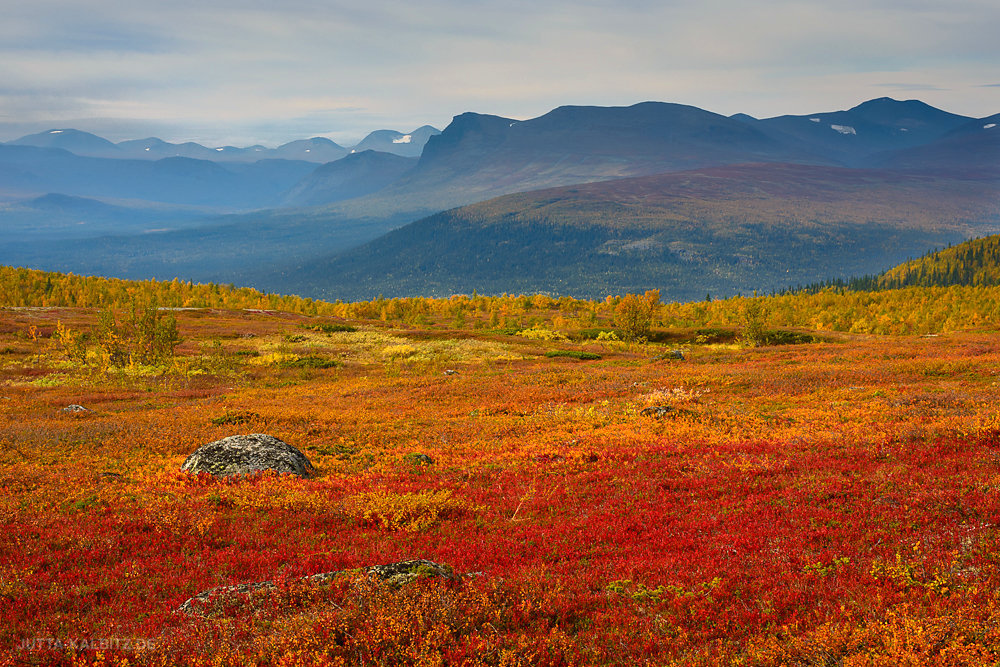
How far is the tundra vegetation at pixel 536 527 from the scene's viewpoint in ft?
25.2

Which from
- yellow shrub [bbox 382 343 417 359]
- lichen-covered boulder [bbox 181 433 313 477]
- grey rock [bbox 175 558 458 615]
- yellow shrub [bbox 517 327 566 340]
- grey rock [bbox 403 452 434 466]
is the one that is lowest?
yellow shrub [bbox 517 327 566 340]

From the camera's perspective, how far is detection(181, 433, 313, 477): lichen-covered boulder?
17672 millimetres

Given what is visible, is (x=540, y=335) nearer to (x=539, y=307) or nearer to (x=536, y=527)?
(x=536, y=527)

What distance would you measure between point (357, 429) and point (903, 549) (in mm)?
21270

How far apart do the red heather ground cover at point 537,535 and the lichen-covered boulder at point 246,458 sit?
785mm

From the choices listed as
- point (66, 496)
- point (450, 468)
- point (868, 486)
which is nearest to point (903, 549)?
point (868, 486)

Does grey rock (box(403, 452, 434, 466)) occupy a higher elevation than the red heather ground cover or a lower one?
lower

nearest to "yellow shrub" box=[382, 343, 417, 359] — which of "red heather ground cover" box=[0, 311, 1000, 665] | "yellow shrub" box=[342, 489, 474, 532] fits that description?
"red heather ground cover" box=[0, 311, 1000, 665]

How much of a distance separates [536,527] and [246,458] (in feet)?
35.0

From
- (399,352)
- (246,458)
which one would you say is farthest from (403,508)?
(399,352)

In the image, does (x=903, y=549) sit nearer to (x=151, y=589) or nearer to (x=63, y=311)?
(x=151, y=589)

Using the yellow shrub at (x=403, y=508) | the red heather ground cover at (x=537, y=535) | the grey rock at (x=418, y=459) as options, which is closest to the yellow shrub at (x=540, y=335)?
the red heather ground cover at (x=537, y=535)

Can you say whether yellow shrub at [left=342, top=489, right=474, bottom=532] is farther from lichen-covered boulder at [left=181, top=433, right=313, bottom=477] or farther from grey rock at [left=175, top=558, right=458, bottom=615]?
lichen-covered boulder at [left=181, top=433, right=313, bottom=477]

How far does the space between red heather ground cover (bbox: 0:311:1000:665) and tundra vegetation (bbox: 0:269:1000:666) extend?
0.06 meters
